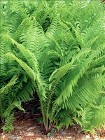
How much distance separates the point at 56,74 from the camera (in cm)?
409

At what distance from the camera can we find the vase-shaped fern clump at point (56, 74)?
4.12 m

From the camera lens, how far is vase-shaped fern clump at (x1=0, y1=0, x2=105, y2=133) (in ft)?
13.5

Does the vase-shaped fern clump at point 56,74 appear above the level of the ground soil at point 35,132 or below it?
above

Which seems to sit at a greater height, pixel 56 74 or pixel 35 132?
pixel 56 74

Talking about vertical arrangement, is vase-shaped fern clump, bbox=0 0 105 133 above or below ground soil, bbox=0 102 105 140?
above

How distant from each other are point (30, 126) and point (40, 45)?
2.98 feet

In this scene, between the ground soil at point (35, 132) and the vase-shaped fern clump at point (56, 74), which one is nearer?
the vase-shaped fern clump at point (56, 74)

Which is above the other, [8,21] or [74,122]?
[8,21]

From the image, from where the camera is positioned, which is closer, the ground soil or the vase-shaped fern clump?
the vase-shaped fern clump

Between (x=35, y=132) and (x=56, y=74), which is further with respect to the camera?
(x=35, y=132)

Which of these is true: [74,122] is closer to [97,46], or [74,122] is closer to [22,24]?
[97,46]

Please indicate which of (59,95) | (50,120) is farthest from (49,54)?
(50,120)

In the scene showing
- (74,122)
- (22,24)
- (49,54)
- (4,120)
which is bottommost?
(74,122)

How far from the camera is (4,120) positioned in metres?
4.57
